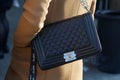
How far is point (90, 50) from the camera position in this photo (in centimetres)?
202

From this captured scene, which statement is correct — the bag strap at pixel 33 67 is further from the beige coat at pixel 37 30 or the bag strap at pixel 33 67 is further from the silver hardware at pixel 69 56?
the silver hardware at pixel 69 56

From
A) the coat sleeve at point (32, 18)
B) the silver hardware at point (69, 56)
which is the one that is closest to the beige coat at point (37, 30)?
the coat sleeve at point (32, 18)

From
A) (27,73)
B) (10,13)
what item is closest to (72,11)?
(27,73)

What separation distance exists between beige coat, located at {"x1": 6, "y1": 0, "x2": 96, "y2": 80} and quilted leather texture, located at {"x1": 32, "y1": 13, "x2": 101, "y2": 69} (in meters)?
0.05

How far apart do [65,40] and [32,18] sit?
0.25 metres

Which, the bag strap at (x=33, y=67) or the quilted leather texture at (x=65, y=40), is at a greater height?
the quilted leather texture at (x=65, y=40)

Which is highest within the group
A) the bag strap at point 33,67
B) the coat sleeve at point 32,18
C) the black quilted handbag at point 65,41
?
the coat sleeve at point 32,18

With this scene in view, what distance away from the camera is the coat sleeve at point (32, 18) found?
6.09ft

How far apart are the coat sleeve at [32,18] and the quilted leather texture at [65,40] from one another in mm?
75

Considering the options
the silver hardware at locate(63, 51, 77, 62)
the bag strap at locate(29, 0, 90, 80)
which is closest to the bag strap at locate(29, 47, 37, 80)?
the bag strap at locate(29, 0, 90, 80)

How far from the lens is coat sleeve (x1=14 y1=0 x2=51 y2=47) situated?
1.86 metres

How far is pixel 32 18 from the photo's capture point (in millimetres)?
1877

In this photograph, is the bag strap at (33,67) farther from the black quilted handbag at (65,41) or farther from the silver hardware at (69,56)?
the silver hardware at (69,56)

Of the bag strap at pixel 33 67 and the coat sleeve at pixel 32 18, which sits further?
the bag strap at pixel 33 67
